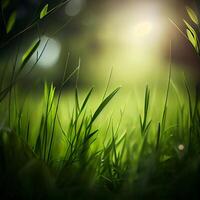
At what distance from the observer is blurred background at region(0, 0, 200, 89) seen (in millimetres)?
1070

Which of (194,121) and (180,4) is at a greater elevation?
(180,4)

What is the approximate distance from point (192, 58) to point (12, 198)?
3507 millimetres

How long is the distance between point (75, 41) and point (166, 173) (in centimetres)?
842

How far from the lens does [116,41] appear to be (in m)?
4.75

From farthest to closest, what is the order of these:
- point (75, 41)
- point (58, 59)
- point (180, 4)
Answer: point (75, 41) → point (58, 59) → point (180, 4)

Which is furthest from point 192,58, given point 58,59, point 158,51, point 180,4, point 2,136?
point 58,59

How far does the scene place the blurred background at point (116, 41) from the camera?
107 cm

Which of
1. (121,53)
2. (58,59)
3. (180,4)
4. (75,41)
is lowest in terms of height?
(121,53)

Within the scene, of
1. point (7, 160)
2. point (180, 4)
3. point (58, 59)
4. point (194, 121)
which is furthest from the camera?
point (58, 59)

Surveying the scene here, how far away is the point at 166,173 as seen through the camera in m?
0.78

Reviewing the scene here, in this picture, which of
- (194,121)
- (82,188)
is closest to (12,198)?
(82,188)

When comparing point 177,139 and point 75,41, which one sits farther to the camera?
point 75,41

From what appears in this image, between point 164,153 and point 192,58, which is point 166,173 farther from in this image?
point 192,58

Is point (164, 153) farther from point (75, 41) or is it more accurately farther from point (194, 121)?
point (75, 41)
